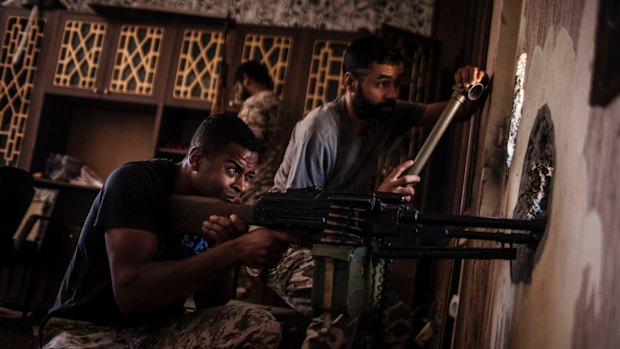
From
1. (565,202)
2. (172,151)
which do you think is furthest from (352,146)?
(172,151)

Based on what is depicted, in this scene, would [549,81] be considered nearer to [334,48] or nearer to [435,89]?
[435,89]

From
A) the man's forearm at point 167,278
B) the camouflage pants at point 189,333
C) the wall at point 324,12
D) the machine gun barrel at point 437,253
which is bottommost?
the camouflage pants at point 189,333

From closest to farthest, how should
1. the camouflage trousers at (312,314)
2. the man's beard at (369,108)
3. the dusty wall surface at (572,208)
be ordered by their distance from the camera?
1. the dusty wall surface at (572,208)
2. the camouflage trousers at (312,314)
3. the man's beard at (369,108)

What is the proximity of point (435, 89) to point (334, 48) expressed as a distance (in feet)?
2.84

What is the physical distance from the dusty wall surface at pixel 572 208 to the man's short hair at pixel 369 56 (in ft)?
3.30

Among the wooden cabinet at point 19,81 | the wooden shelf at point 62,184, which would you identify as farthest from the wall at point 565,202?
the wooden cabinet at point 19,81

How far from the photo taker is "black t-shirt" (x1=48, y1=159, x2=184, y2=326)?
185cm

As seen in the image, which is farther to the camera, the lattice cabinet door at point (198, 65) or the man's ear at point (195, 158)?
the lattice cabinet door at point (198, 65)

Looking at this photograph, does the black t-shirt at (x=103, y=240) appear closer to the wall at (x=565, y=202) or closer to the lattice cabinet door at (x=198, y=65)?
the wall at (x=565, y=202)

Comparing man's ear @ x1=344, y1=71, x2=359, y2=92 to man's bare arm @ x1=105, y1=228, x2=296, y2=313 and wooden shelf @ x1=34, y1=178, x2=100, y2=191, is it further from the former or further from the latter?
wooden shelf @ x1=34, y1=178, x2=100, y2=191

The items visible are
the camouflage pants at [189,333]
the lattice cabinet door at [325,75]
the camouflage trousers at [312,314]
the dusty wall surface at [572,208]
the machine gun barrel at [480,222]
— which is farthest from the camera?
the lattice cabinet door at [325,75]

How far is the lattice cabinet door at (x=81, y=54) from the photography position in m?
5.24

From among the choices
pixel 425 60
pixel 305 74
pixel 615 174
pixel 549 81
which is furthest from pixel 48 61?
pixel 615 174

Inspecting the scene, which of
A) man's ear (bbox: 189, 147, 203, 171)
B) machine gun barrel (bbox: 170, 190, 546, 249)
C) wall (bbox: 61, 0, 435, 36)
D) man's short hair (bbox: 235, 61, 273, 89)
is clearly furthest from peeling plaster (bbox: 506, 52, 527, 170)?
wall (bbox: 61, 0, 435, 36)
